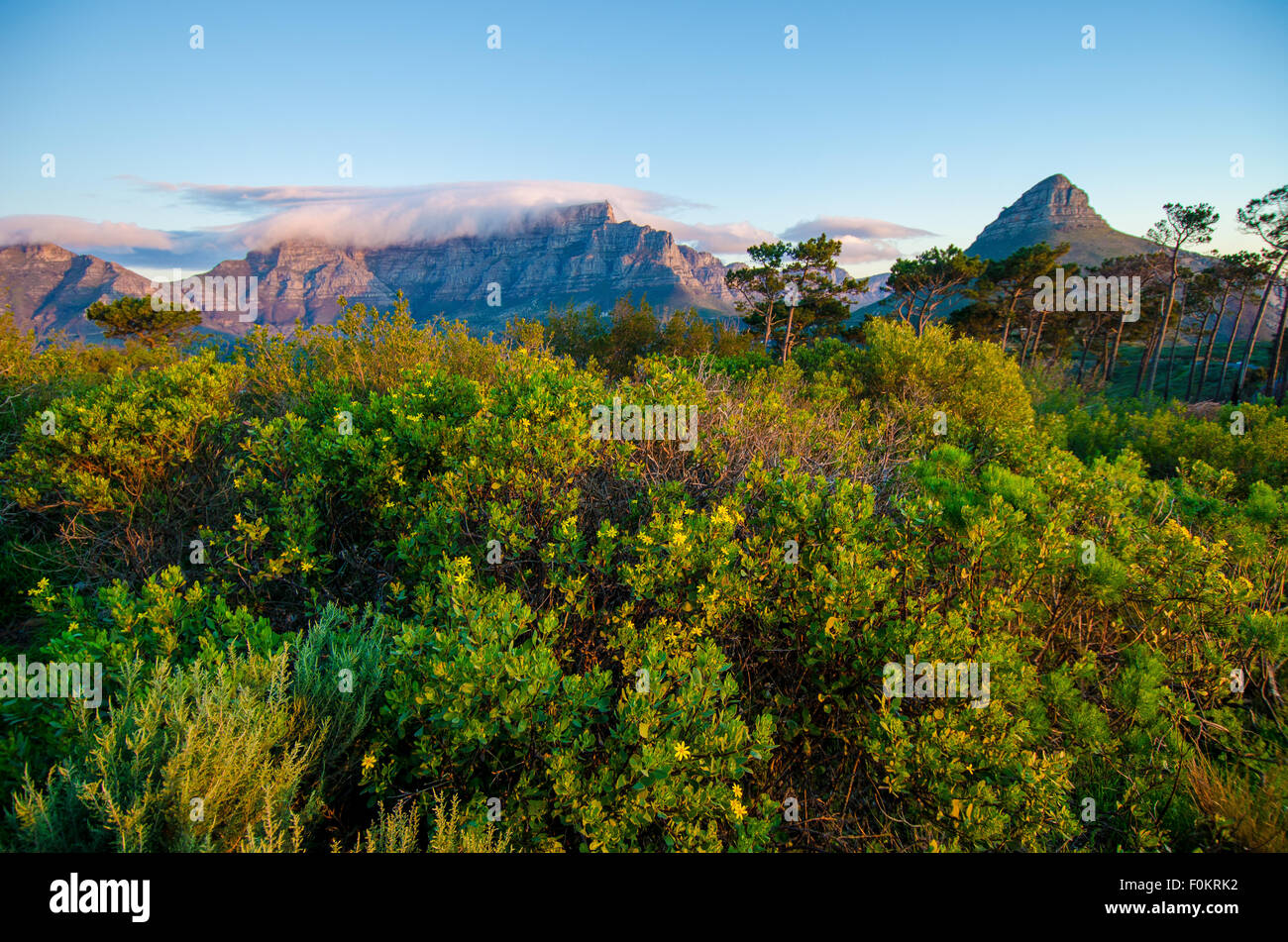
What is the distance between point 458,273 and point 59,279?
106m

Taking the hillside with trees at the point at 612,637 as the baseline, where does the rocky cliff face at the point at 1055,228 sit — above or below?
above

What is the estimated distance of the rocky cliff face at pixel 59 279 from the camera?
138500mm

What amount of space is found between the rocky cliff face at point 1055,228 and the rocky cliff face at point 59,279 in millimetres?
213663

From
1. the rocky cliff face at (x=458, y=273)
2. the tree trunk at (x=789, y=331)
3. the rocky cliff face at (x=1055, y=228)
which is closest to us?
the tree trunk at (x=789, y=331)

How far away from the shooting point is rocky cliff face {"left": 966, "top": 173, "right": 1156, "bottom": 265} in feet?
330

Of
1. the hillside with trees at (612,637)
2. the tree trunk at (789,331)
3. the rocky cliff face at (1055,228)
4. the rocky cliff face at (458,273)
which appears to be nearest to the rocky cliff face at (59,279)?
the rocky cliff face at (458,273)

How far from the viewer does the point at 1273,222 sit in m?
22.6

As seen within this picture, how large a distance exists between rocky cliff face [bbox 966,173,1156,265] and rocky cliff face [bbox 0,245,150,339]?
21366 cm

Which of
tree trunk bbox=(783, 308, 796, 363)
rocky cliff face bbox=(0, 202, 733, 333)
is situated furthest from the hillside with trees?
rocky cliff face bbox=(0, 202, 733, 333)

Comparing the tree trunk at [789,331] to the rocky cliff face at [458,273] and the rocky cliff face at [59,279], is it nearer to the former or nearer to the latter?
the rocky cliff face at [458,273]

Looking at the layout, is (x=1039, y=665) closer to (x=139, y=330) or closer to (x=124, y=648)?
(x=124, y=648)

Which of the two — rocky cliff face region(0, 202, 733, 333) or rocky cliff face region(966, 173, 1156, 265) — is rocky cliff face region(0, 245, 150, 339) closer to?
rocky cliff face region(0, 202, 733, 333)
